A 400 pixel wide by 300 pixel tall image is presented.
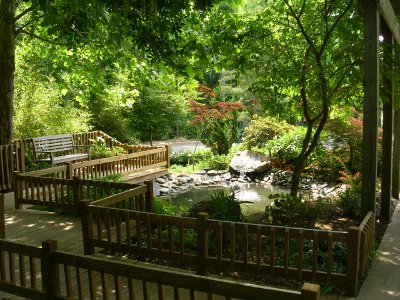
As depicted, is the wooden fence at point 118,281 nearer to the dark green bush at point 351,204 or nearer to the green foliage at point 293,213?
the green foliage at point 293,213

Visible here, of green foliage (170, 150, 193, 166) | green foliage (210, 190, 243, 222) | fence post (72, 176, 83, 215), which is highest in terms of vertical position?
fence post (72, 176, 83, 215)

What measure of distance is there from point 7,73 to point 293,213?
22.7 feet

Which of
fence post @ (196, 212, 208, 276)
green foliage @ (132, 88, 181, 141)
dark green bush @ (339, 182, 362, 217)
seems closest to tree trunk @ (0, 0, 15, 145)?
fence post @ (196, 212, 208, 276)

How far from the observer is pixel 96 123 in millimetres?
18094

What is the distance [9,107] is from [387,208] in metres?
8.17

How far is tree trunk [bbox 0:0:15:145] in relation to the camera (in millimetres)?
8633

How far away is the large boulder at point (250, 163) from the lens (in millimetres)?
13906

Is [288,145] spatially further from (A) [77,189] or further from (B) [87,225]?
(B) [87,225]

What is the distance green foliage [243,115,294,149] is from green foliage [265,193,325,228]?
29.1ft

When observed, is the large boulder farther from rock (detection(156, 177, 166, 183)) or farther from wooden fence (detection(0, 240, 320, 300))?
wooden fence (detection(0, 240, 320, 300))

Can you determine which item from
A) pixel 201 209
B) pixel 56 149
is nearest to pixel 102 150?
pixel 56 149

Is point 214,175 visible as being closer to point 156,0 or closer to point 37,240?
point 37,240

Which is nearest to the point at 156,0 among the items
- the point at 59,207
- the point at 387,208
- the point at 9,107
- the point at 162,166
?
the point at 59,207

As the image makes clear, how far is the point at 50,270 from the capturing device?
120 inches
